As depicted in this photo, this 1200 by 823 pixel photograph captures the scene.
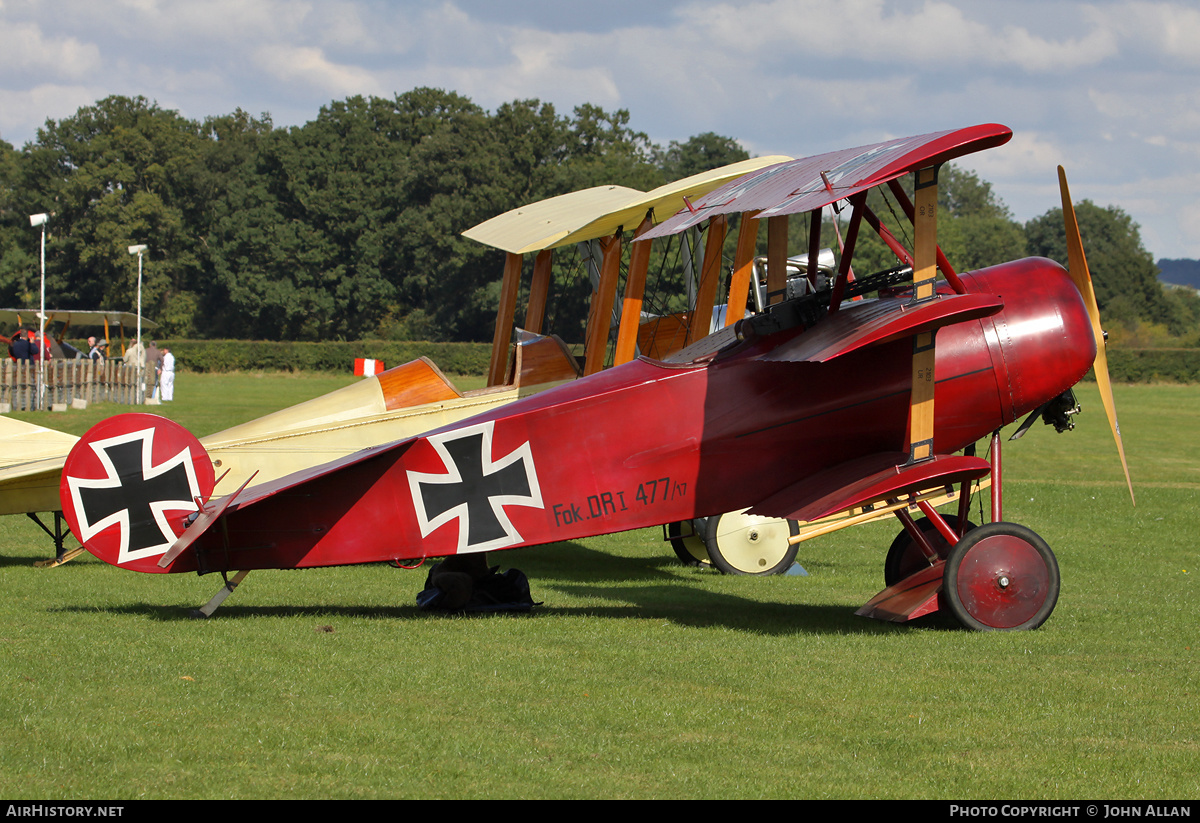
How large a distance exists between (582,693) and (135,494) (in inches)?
127

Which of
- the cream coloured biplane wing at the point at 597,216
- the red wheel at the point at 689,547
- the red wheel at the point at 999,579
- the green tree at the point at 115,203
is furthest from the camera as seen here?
the green tree at the point at 115,203

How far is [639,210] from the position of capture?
35.1ft

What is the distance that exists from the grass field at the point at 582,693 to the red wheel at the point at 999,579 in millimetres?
187

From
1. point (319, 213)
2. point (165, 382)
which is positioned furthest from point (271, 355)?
point (165, 382)

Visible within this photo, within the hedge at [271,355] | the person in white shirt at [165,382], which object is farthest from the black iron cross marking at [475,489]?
the hedge at [271,355]

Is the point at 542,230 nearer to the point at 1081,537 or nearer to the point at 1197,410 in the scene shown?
the point at 1081,537

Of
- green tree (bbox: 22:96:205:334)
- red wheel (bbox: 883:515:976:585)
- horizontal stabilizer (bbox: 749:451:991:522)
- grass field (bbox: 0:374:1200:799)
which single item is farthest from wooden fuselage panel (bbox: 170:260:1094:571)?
green tree (bbox: 22:96:205:334)

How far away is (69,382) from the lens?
2981 centimetres

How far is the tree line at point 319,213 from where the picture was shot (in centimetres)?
7175

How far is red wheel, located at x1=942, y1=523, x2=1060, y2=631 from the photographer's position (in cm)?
707

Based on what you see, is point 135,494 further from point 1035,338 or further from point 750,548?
point 1035,338

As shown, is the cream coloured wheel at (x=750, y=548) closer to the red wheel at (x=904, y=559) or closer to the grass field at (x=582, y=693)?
the grass field at (x=582, y=693)

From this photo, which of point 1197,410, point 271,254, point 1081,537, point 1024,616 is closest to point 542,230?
point 1024,616

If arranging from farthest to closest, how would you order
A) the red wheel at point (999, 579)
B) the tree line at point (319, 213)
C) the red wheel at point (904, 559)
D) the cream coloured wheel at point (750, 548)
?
the tree line at point (319, 213) < the cream coloured wheel at point (750, 548) < the red wheel at point (904, 559) < the red wheel at point (999, 579)
